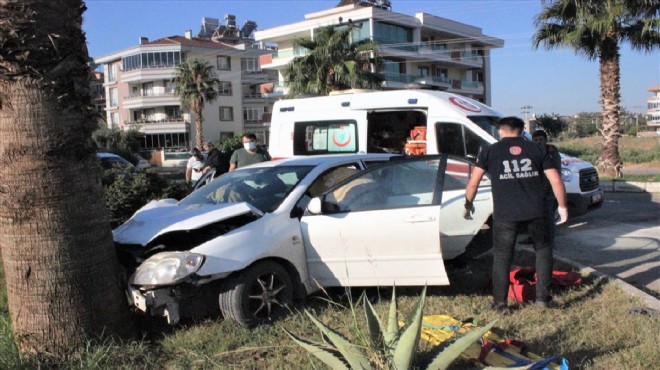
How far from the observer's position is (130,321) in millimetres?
4668

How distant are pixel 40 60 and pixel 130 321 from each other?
2060 millimetres

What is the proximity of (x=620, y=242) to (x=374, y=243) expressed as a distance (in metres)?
4.83

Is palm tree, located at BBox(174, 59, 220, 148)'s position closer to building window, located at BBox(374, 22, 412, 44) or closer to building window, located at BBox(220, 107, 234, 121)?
building window, located at BBox(220, 107, 234, 121)

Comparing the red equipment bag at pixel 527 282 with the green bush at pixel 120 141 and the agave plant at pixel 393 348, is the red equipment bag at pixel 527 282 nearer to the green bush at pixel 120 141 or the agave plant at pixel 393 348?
the agave plant at pixel 393 348

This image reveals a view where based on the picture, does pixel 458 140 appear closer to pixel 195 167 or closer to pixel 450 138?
pixel 450 138

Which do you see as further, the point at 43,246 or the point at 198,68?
the point at 198,68

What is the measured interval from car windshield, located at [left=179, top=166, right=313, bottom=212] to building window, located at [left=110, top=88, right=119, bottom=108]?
63782 millimetres

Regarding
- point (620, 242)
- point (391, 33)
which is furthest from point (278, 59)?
point (620, 242)

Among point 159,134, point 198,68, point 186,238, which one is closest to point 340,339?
point 186,238

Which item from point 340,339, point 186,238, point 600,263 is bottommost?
point 600,263

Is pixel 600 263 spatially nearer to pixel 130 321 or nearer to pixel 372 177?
pixel 372 177

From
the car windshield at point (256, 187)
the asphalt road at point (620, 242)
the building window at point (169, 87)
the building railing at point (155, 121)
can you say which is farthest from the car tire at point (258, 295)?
the building window at point (169, 87)

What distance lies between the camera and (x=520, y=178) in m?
4.93

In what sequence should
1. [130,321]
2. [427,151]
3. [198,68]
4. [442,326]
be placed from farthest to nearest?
[198,68] < [427,151] < [130,321] < [442,326]
